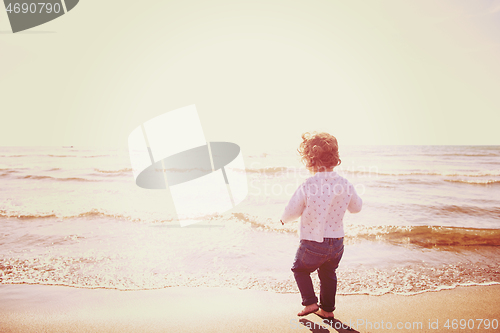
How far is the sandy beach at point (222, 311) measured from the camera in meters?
2.04

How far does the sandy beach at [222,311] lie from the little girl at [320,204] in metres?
0.59

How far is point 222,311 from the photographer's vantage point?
2248 mm

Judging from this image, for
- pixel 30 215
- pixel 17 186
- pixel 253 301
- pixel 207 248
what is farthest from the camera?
pixel 17 186

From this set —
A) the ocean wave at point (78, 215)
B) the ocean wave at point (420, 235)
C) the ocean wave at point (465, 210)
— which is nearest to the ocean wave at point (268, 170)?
the ocean wave at point (465, 210)

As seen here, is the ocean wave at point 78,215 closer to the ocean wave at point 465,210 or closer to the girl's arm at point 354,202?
the girl's arm at point 354,202

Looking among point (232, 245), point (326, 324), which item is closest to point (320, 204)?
point (326, 324)

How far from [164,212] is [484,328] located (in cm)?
581

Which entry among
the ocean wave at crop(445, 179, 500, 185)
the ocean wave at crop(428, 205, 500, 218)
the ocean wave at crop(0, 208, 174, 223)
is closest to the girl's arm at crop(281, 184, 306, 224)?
the ocean wave at crop(0, 208, 174, 223)

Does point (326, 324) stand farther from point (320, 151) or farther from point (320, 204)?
point (320, 151)

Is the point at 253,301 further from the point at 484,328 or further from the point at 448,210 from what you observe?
the point at 448,210

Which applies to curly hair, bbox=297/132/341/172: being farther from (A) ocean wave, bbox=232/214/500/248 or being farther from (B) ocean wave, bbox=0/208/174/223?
(B) ocean wave, bbox=0/208/174/223

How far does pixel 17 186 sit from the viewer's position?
33.1 feet

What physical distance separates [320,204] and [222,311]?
127cm

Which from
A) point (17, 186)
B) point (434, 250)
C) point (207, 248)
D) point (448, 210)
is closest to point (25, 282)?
point (207, 248)
